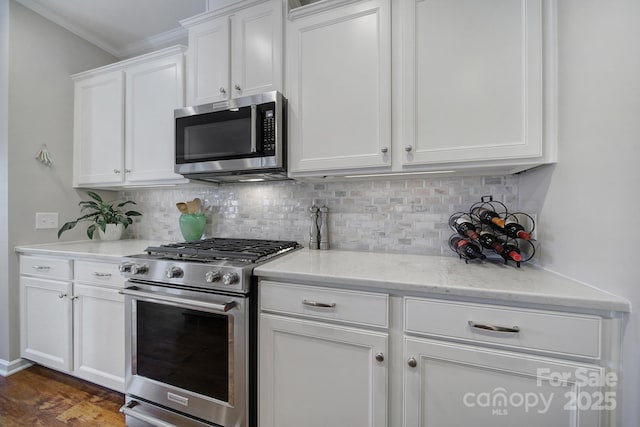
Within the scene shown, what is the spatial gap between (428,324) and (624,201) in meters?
0.72

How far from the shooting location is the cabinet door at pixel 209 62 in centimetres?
165

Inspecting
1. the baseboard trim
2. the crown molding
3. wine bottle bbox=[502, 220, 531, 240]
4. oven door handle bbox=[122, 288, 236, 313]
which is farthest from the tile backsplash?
the crown molding

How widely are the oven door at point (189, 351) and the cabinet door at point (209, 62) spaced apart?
1.22m

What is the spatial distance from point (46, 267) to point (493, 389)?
270 centimetres

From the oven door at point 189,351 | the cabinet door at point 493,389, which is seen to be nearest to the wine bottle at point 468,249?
the cabinet door at point 493,389

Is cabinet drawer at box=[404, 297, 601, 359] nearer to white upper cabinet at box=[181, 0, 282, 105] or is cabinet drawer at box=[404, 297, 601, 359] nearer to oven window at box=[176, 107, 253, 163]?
oven window at box=[176, 107, 253, 163]

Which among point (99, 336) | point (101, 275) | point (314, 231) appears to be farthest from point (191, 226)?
point (314, 231)

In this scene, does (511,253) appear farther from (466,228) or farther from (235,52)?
(235,52)

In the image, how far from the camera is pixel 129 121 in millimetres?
2012

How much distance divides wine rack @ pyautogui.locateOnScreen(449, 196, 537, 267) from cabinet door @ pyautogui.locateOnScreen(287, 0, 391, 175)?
555 mm

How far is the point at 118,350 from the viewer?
158cm

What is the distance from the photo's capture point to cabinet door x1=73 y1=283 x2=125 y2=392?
158 cm

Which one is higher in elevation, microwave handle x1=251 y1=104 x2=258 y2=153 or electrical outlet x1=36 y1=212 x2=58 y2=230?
microwave handle x1=251 y1=104 x2=258 y2=153

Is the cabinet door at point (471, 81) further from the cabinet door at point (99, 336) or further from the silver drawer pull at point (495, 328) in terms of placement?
the cabinet door at point (99, 336)
